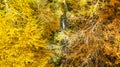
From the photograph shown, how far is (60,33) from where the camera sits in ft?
48.3

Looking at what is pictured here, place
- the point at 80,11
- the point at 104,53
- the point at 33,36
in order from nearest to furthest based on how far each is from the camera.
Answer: the point at 104,53, the point at 80,11, the point at 33,36

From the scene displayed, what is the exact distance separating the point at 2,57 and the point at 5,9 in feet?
6.37

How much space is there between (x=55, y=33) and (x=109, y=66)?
3.67 meters

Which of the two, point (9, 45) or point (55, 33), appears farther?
point (55, 33)

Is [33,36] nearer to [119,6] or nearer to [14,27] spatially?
[14,27]

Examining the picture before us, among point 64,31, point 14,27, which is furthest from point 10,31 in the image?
point 64,31

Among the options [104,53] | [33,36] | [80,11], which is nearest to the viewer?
[104,53]

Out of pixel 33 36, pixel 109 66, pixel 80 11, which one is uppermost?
pixel 80 11

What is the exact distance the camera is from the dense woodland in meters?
12.5

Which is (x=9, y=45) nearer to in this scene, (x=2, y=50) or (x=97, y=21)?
(x=2, y=50)

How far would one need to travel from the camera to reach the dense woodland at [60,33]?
40.9 feet

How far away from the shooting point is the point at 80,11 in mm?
13867

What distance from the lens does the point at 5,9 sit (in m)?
14.2

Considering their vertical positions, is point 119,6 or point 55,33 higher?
point 119,6
